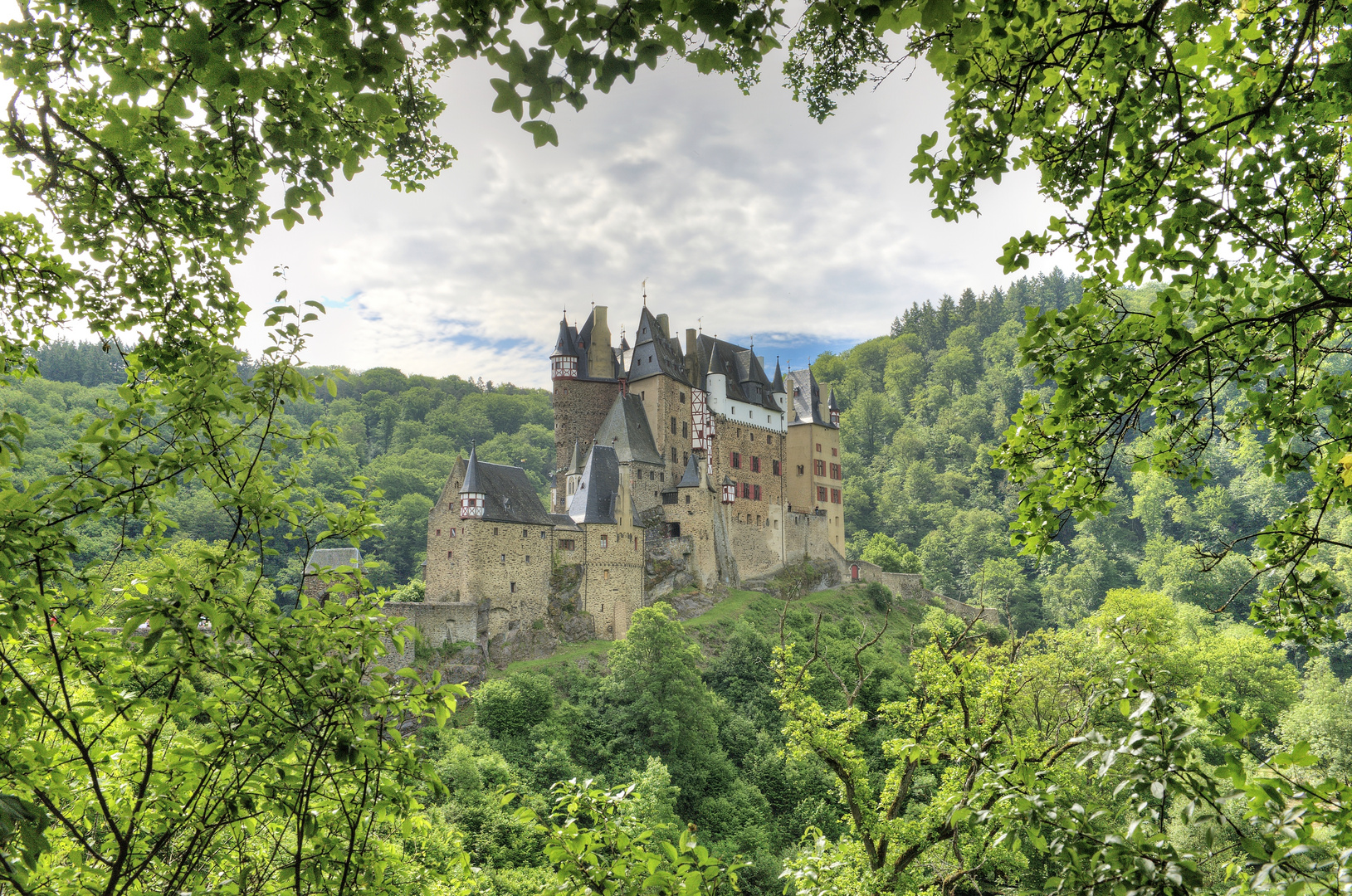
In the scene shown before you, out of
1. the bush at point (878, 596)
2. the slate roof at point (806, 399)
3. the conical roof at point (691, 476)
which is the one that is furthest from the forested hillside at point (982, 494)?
the conical roof at point (691, 476)

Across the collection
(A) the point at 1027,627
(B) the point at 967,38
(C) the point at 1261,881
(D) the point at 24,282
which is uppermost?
(B) the point at 967,38

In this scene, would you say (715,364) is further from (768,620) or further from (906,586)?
(906,586)

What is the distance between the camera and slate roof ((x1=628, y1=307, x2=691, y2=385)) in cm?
3938

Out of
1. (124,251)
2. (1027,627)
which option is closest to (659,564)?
(124,251)

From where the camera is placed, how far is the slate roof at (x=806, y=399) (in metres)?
47.8

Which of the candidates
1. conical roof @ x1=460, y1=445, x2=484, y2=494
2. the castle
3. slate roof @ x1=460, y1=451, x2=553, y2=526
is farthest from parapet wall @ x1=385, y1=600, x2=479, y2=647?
conical roof @ x1=460, y1=445, x2=484, y2=494

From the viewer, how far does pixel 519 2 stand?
284 cm

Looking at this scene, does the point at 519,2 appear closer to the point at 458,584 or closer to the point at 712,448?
the point at 458,584

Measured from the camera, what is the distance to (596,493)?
1312 inches

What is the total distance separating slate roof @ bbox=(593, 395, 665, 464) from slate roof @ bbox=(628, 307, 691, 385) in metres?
1.79

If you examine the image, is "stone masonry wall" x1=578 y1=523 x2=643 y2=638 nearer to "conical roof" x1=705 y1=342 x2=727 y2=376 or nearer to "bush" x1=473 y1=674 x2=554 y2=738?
"bush" x1=473 y1=674 x2=554 y2=738

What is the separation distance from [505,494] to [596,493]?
4.19 metres

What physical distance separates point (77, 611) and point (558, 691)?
84.4ft

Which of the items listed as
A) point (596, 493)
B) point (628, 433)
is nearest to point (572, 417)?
point (628, 433)
